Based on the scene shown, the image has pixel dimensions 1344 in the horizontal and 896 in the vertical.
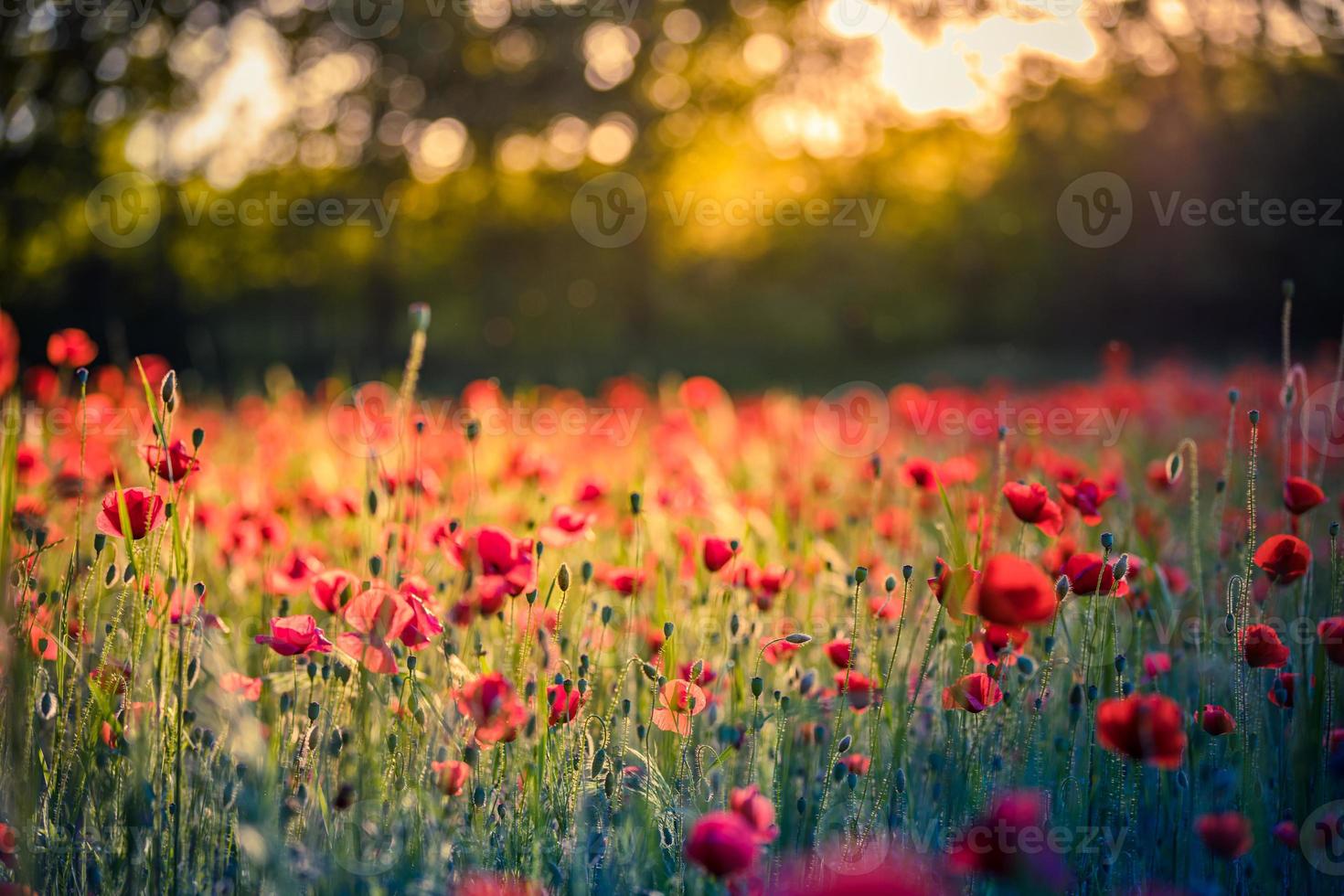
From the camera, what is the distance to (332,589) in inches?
65.6

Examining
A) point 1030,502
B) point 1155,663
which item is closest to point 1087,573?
point 1030,502

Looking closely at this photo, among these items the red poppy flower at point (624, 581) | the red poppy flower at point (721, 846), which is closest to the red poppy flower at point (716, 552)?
the red poppy flower at point (624, 581)

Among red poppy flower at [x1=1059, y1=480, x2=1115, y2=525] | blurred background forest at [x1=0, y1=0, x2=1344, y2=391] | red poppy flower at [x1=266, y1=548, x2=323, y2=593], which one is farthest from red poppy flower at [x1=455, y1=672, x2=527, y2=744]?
blurred background forest at [x1=0, y1=0, x2=1344, y2=391]

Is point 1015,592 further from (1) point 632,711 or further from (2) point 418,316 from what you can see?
(1) point 632,711

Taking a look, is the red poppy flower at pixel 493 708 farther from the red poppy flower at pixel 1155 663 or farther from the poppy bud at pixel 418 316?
the red poppy flower at pixel 1155 663

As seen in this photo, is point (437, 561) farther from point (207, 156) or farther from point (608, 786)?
point (207, 156)

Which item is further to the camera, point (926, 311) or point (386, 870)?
point (926, 311)

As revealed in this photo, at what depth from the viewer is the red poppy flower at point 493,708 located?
1.35 metres

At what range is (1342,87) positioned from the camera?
1297 cm

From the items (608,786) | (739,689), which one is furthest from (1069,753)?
(608,786)

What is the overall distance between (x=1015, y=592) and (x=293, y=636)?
991 millimetres

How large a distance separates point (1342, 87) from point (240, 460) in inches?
565

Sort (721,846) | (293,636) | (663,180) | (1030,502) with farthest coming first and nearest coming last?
(663,180) → (1030,502) → (293,636) → (721,846)

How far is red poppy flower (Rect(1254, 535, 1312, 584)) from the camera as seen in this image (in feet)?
5.35
